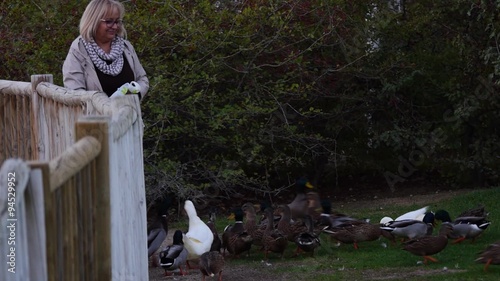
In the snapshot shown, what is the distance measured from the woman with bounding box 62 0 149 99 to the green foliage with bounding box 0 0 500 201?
5.46 metres

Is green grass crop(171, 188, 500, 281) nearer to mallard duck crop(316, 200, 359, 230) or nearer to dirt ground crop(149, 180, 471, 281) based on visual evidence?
dirt ground crop(149, 180, 471, 281)

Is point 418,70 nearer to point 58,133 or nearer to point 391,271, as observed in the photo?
point 391,271

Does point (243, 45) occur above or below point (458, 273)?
above

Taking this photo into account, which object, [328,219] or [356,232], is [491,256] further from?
[328,219]

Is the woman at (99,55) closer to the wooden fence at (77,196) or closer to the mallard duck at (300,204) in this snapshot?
the wooden fence at (77,196)

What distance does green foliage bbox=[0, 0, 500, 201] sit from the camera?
1344cm

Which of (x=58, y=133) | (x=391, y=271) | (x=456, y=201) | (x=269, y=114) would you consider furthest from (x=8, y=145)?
(x=456, y=201)

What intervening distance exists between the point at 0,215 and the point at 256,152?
11.3m

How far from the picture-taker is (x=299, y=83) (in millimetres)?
14773

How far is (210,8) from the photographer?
538 inches

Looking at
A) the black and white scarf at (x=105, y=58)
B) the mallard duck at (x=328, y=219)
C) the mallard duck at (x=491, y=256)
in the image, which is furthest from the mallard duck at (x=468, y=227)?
the black and white scarf at (x=105, y=58)

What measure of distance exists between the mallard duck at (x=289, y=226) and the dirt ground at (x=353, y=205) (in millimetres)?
484

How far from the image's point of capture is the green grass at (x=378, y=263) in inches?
369

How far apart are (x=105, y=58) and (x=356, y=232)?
464 centimetres
